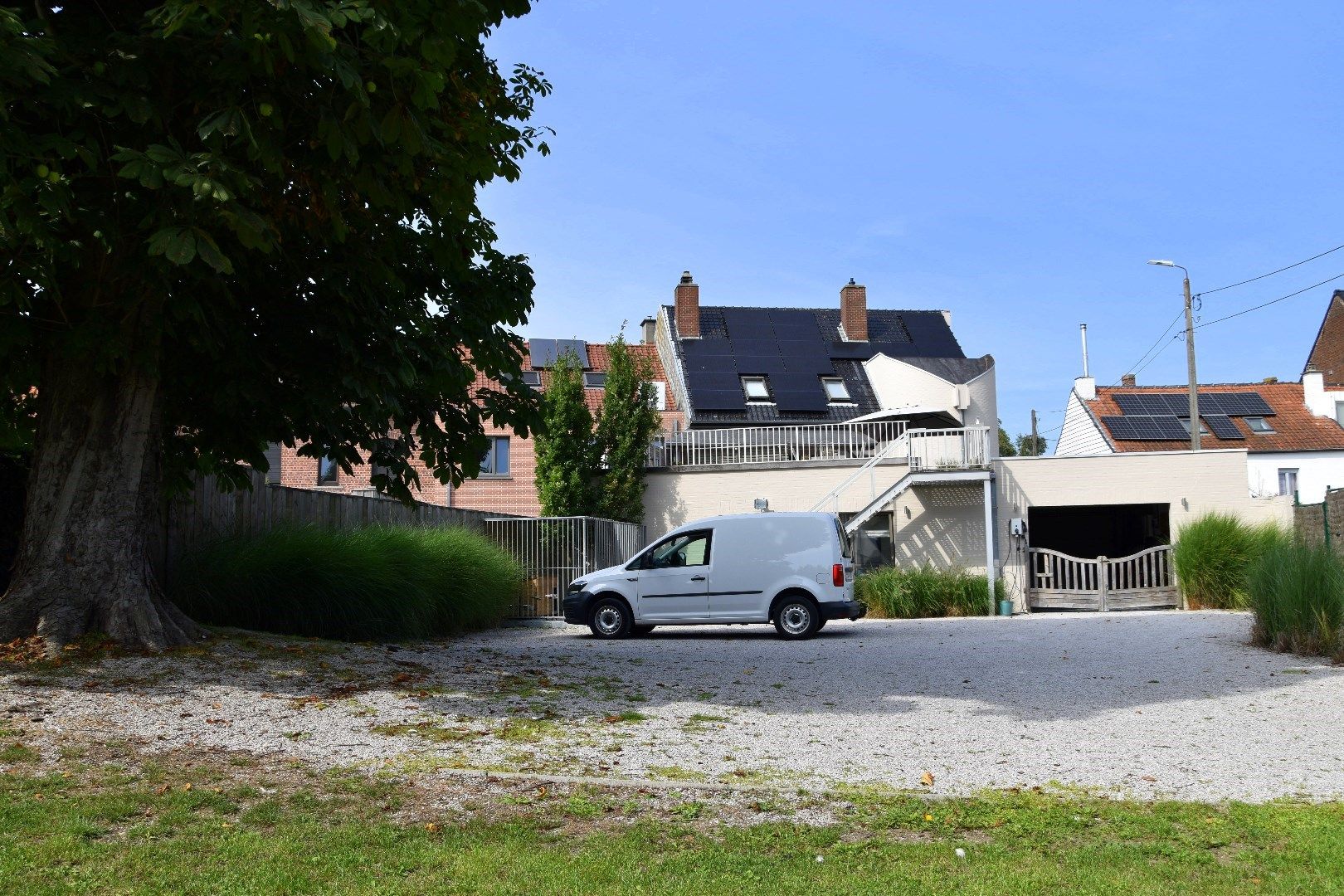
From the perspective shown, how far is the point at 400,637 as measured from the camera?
1362 centimetres

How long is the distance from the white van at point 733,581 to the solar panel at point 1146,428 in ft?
91.5

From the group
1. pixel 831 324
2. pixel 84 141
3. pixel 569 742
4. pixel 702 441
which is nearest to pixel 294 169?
pixel 84 141

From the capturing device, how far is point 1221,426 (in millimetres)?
42250

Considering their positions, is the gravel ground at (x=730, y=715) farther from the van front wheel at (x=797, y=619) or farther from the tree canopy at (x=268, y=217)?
the van front wheel at (x=797, y=619)

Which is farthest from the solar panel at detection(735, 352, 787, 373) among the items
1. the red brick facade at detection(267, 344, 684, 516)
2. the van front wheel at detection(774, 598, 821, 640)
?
the van front wheel at detection(774, 598, 821, 640)

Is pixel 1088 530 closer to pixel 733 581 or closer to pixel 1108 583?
pixel 1108 583

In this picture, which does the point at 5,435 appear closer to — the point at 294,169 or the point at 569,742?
the point at 294,169

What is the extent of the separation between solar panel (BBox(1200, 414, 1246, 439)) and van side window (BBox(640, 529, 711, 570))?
3153 centimetres

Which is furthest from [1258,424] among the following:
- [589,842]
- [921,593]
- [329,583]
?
[589,842]

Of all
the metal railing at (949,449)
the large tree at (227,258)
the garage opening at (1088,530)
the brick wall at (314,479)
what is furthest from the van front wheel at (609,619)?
the garage opening at (1088,530)

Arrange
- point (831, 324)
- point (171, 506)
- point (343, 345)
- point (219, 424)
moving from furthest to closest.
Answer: point (831, 324) < point (171, 506) < point (219, 424) < point (343, 345)

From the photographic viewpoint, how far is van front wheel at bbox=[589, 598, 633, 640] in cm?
1712

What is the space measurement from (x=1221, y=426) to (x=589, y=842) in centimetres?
4264

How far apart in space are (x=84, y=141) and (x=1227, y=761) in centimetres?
815
